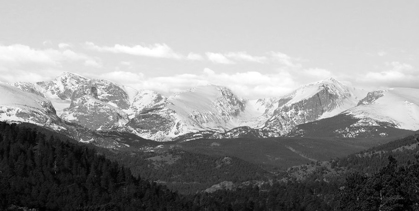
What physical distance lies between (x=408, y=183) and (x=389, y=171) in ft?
19.5

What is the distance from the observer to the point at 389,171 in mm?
179625

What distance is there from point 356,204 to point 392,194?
8646 millimetres

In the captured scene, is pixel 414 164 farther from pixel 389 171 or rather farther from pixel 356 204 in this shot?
pixel 356 204

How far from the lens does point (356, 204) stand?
174875 mm

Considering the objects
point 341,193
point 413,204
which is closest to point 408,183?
point 413,204

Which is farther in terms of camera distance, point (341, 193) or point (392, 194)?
point (341, 193)

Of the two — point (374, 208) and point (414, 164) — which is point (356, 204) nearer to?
point (374, 208)

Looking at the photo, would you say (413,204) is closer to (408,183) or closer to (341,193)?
(408,183)

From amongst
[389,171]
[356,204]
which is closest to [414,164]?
[389,171]

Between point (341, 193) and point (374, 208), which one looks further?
point (341, 193)

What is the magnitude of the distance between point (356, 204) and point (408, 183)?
1264cm

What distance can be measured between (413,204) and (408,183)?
4822 millimetres

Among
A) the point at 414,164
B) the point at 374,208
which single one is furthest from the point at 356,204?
the point at 414,164

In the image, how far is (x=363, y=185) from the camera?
6983 inches
